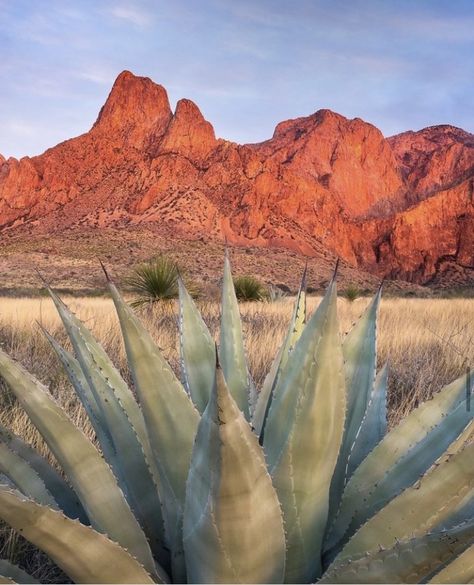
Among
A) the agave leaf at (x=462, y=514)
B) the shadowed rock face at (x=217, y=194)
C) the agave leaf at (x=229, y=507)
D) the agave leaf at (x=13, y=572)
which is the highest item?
the shadowed rock face at (x=217, y=194)

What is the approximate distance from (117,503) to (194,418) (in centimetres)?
23

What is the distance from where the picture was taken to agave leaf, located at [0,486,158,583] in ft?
3.08

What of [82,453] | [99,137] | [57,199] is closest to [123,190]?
[57,199]

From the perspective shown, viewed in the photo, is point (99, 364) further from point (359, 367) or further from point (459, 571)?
point (459, 571)

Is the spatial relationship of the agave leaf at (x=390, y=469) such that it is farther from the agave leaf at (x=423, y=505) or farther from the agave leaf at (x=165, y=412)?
the agave leaf at (x=165, y=412)

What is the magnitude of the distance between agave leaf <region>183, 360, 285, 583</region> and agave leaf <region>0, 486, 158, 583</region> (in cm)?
13

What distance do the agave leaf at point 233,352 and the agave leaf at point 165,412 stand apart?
0.33 metres

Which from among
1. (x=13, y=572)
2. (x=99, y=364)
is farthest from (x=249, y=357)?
(x=13, y=572)

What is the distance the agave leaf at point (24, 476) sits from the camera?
135cm

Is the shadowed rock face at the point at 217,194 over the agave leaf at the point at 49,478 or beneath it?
over

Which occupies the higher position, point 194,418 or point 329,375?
point 329,375

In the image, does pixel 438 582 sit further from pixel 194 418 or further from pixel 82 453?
pixel 82 453

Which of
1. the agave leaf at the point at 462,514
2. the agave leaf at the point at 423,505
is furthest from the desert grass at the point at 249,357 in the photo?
the agave leaf at the point at 423,505

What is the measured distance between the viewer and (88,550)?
100cm
